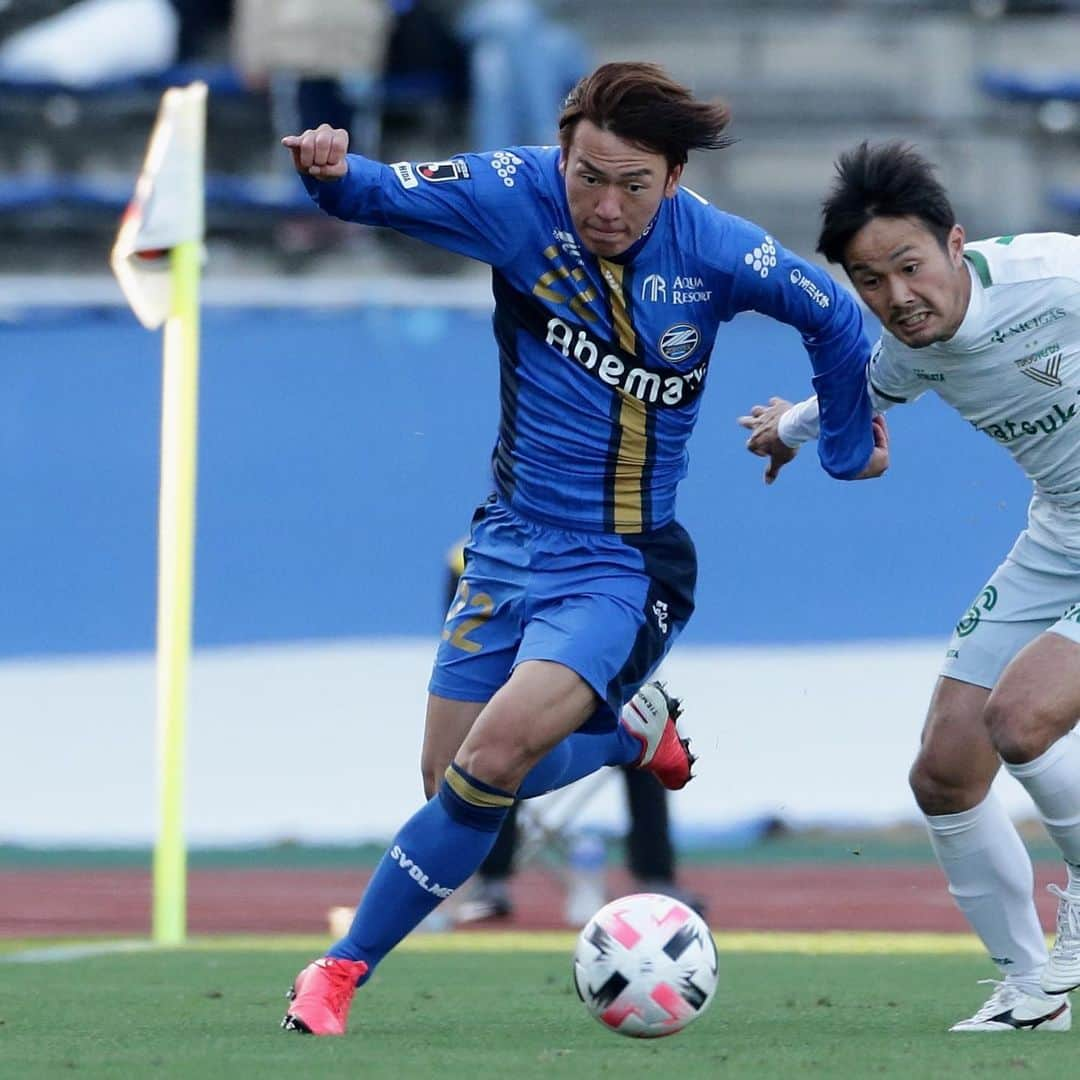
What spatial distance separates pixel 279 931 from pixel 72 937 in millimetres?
949

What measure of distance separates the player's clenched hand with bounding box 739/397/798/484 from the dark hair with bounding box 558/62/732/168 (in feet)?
3.47

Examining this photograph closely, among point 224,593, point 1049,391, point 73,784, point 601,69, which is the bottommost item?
point 73,784

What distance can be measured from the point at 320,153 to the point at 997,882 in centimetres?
258

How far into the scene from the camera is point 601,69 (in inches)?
215

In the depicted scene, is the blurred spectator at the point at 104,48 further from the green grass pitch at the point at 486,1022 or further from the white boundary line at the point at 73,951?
the green grass pitch at the point at 486,1022

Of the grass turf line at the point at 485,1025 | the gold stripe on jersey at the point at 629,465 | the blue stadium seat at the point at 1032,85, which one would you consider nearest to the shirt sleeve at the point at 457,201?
the gold stripe on jersey at the point at 629,465

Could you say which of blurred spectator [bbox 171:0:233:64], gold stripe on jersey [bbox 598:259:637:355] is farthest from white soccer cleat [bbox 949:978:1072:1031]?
blurred spectator [bbox 171:0:233:64]

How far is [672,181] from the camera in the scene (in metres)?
5.53

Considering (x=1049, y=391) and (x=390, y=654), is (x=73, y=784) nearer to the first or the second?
(x=390, y=654)

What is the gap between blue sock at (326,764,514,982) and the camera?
5.36 metres

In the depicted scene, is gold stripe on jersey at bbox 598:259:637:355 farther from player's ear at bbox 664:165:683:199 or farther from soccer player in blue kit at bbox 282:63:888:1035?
player's ear at bbox 664:165:683:199

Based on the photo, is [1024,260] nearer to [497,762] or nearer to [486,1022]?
[497,762]

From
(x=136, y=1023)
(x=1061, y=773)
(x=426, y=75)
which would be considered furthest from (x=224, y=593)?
(x=1061, y=773)

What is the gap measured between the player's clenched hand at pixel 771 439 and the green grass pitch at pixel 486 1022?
5.18 feet
